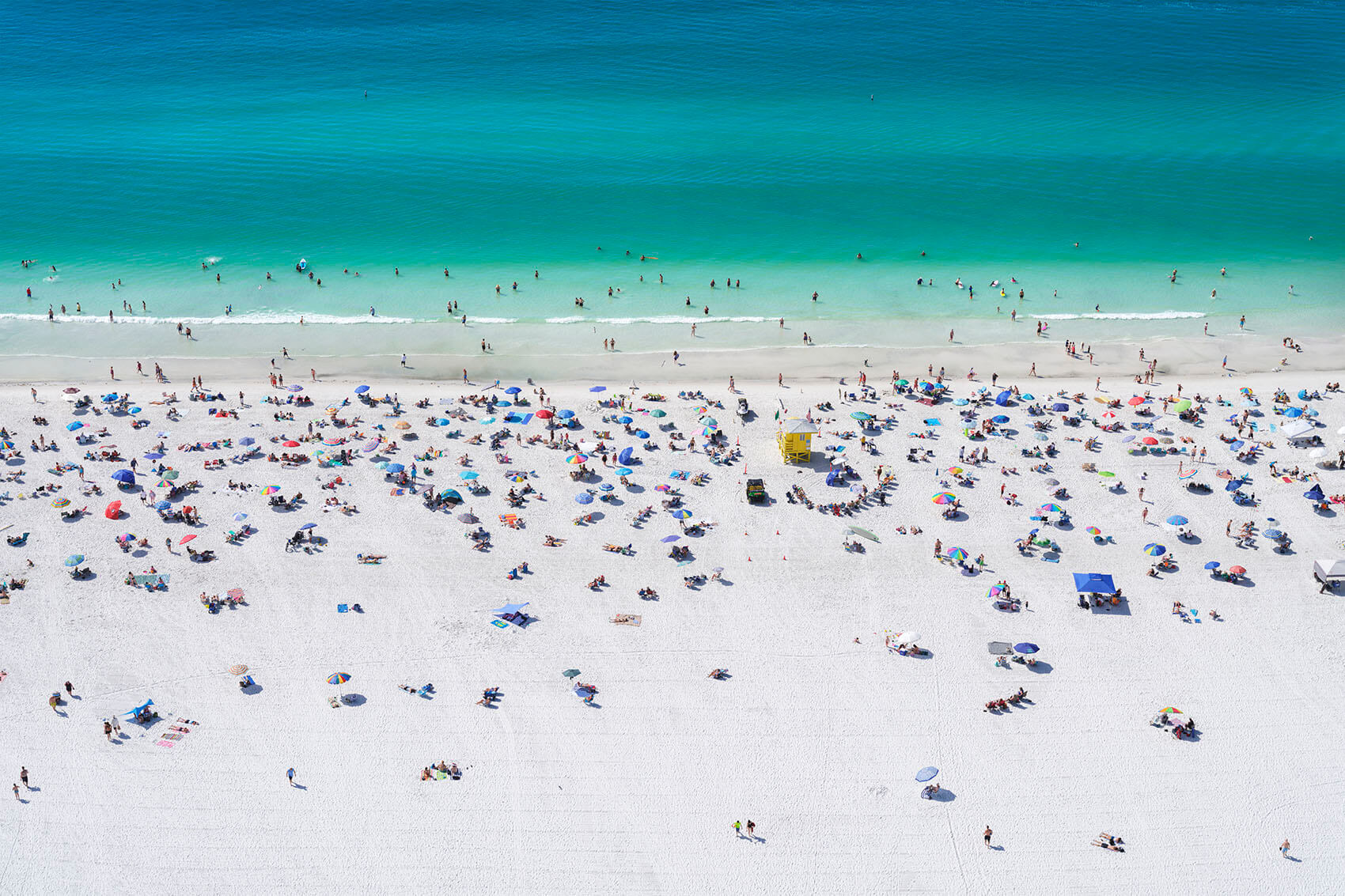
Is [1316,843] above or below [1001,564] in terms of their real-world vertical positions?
below

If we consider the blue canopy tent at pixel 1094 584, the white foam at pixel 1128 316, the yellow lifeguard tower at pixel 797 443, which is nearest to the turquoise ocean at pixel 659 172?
the white foam at pixel 1128 316

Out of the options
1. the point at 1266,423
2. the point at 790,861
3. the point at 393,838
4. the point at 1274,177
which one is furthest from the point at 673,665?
the point at 1274,177

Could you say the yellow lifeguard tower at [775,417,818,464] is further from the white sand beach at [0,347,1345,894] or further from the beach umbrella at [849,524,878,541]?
the beach umbrella at [849,524,878,541]

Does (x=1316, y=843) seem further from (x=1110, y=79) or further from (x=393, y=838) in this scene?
(x=1110, y=79)

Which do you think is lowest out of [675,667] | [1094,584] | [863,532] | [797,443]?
[675,667]

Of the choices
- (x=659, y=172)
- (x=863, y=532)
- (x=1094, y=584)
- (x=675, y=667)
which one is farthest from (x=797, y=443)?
(x=659, y=172)

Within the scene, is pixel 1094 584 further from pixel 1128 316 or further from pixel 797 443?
pixel 1128 316
